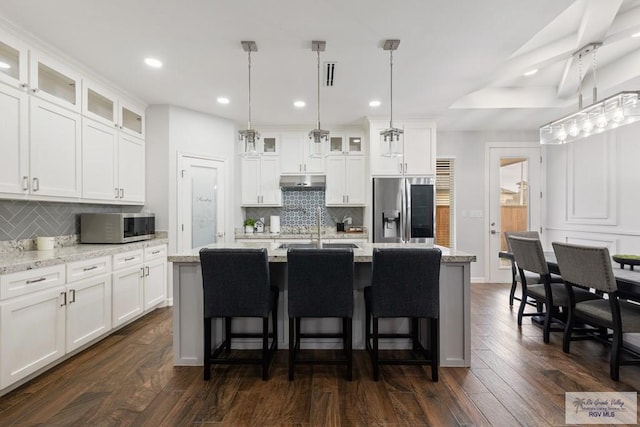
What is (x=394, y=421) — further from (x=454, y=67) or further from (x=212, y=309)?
(x=454, y=67)

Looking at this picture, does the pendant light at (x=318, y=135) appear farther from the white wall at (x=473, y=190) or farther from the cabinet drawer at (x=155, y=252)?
the white wall at (x=473, y=190)

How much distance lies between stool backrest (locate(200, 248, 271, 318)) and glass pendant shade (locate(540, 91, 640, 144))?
3.04 m

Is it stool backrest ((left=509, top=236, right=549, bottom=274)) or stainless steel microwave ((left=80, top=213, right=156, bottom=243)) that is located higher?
stainless steel microwave ((left=80, top=213, right=156, bottom=243))

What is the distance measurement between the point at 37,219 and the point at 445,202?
5.51 m

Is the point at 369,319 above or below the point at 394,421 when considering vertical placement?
above

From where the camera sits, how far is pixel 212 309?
2.15 metres

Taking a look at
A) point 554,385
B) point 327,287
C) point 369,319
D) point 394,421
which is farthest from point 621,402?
point 327,287

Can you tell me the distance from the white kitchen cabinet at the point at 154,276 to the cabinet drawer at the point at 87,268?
0.63m

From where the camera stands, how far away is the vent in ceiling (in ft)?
9.76

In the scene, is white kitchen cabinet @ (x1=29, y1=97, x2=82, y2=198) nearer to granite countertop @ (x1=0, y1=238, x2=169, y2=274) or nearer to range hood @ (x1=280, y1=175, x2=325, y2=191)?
granite countertop @ (x1=0, y1=238, x2=169, y2=274)

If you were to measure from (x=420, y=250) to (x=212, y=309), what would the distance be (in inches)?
59.5

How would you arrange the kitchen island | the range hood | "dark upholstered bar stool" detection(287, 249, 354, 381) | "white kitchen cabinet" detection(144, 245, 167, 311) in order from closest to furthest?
"dark upholstered bar stool" detection(287, 249, 354, 381) → the kitchen island → "white kitchen cabinet" detection(144, 245, 167, 311) → the range hood

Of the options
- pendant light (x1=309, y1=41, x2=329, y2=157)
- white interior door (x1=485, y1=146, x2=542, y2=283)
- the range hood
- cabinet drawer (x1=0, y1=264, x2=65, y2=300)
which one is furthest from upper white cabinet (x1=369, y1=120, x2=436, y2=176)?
cabinet drawer (x1=0, y1=264, x2=65, y2=300)

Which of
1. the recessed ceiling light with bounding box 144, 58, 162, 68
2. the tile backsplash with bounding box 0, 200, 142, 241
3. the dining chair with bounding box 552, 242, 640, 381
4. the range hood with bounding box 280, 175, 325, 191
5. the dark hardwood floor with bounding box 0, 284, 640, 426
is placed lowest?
the dark hardwood floor with bounding box 0, 284, 640, 426
